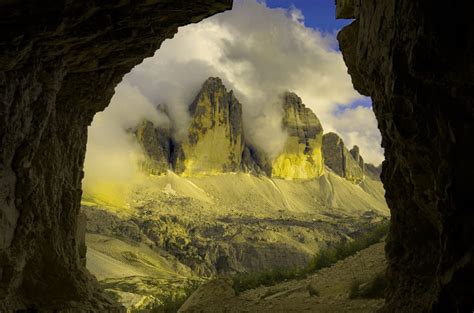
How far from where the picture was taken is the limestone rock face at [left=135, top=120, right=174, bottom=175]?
11188 cm

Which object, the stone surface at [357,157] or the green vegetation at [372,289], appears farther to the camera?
the stone surface at [357,157]

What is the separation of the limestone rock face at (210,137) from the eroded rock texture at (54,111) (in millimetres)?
109853

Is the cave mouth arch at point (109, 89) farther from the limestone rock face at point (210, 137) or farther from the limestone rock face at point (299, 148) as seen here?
the limestone rock face at point (299, 148)

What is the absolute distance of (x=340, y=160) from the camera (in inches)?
6063

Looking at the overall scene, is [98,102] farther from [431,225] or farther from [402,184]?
[431,225]

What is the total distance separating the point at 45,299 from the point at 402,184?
22.6 feet

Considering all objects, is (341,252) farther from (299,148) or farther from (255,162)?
(299,148)

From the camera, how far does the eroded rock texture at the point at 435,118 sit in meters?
4.35

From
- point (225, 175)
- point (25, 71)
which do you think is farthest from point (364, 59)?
point (225, 175)

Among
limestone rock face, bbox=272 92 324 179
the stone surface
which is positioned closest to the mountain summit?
limestone rock face, bbox=272 92 324 179

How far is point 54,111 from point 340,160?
501 feet

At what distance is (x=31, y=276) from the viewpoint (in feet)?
25.3

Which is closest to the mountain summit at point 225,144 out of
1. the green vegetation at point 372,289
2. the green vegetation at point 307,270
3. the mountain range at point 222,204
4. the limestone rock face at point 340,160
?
the mountain range at point 222,204

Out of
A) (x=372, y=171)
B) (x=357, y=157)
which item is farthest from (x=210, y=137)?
(x=372, y=171)
